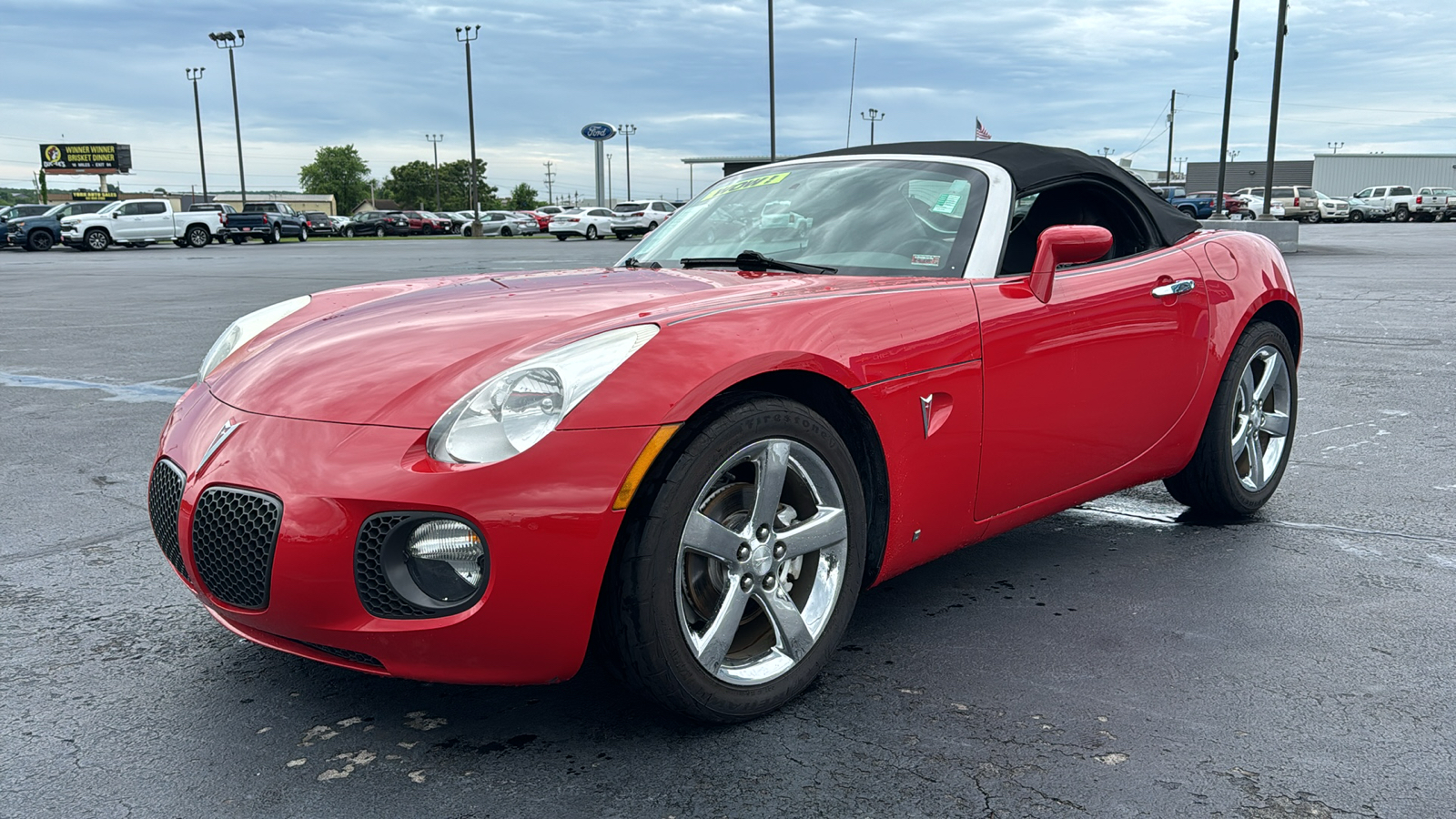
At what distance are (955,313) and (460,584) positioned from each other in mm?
1393

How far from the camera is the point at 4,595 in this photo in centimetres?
334

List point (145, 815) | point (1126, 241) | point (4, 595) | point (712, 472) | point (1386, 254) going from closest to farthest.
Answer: point (145, 815) → point (712, 472) → point (4, 595) → point (1126, 241) → point (1386, 254)

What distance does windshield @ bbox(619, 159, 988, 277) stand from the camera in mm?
3221

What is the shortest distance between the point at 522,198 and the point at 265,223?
11968 cm

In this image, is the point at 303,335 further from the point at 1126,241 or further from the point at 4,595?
the point at 1126,241

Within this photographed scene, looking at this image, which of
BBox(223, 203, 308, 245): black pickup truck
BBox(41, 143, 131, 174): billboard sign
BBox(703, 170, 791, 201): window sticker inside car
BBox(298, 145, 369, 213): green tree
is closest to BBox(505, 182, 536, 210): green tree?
BBox(298, 145, 369, 213): green tree

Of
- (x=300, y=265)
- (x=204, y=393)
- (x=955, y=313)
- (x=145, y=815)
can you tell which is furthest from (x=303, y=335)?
(x=300, y=265)

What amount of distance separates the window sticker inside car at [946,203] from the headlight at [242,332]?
1.87 m

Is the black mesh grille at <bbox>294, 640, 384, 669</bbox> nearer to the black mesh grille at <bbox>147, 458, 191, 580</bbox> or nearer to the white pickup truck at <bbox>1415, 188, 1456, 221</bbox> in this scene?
the black mesh grille at <bbox>147, 458, 191, 580</bbox>

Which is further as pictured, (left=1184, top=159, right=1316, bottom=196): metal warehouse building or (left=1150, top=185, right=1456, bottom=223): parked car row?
(left=1184, top=159, right=1316, bottom=196): metal warehouse building

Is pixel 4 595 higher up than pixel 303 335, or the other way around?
pixel 303 335

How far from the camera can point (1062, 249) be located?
10.2 feet

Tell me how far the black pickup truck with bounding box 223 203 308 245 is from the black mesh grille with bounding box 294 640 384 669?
133ft

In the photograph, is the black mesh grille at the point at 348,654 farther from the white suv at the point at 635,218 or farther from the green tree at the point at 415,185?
the green tree at the point at 415,185
